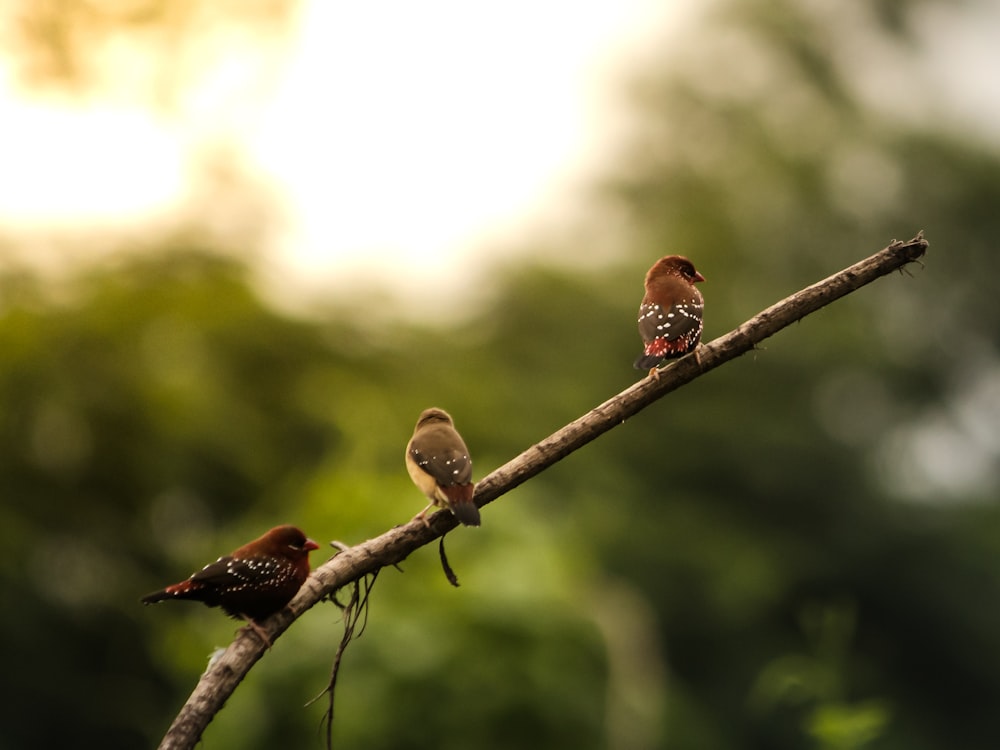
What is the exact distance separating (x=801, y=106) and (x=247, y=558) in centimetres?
2360

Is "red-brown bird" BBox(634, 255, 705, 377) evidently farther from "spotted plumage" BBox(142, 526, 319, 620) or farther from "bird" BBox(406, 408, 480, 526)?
"spotted plumage" BBox(142, 526, 319, 620)

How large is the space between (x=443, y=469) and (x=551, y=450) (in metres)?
1.32

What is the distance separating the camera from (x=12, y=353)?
13016 millimetres

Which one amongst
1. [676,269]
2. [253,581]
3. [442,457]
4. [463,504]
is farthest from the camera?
[676,269]

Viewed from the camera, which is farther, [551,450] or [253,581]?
[253,581]

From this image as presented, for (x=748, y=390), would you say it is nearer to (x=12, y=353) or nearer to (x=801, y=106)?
(x=801, y=106)

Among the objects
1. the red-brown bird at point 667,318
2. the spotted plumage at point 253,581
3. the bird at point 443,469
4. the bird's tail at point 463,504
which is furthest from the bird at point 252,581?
the red-brown bird at point 667,318

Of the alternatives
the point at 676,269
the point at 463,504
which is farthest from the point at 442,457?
the point at 676,269

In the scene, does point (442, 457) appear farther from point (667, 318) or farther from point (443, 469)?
point (667, 318)

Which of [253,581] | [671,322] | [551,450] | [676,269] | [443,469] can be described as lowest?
[551,450]

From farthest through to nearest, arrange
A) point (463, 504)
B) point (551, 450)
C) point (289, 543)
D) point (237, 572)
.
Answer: point (289, 543) → point (237, 572) → point (463, 504) → point (551, 450)

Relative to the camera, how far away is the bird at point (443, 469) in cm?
425

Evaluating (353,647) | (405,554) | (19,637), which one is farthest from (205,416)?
(405,554)

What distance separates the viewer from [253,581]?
4508mm
